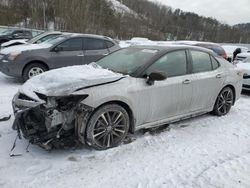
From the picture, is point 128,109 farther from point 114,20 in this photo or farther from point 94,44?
point 114,20

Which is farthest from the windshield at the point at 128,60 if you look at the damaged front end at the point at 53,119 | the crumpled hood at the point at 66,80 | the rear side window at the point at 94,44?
the rear side window at the point at 94,44

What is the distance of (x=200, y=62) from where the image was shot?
17.1ft

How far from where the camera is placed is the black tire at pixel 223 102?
5.70 meters

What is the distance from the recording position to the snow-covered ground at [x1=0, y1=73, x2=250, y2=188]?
3199 mm

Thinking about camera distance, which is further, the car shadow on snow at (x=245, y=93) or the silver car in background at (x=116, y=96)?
the car shadow on snow at (x=245, y=93)

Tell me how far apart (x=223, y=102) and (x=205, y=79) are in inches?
39.0

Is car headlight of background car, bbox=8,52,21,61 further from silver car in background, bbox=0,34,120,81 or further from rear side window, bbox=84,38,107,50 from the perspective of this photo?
rear side window, bbox=84,38,107,50

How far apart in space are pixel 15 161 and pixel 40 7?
40.7 meters

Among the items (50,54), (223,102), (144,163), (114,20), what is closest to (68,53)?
(50,54)

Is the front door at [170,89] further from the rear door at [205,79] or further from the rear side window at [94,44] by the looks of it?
the rear side window at [94,44]

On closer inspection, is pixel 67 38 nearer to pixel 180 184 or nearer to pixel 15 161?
pixel 15 161

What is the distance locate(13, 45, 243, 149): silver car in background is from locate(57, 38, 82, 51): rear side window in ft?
11.9

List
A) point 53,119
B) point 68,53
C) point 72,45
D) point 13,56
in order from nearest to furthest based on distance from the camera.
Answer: point 53,119 < point 13,56 < point 68,53 < point 72,45

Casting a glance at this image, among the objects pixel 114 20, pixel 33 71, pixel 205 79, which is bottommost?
pixel 33 71
